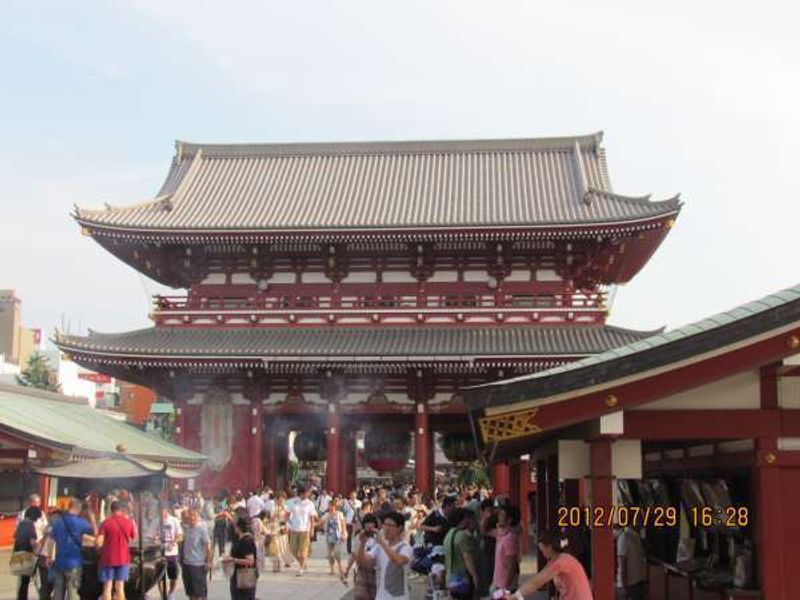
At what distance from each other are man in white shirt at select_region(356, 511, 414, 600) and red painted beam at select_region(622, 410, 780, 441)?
2829 mm

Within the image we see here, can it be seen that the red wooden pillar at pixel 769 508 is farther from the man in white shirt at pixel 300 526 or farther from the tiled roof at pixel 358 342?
the tiled roof at pixel 358 342

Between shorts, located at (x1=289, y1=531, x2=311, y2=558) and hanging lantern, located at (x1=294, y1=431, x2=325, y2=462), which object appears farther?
hanging lantern, located at (x1=294, y1=431, x2=325, y2=462)

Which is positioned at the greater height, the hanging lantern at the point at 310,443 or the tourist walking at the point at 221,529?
the hanging lantern at the point at 310,443

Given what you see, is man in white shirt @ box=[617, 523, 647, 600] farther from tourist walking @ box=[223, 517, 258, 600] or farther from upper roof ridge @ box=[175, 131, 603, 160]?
upper roof ridge @ box=[175, 131, 603, 160]

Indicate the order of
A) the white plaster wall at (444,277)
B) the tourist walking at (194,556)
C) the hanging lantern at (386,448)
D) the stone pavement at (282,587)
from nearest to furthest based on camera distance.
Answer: the tourist walking at (194,556) → the stone pavement at (282,587) → the white plaster wall at (444,277) → the hanging lantern at (386,448)

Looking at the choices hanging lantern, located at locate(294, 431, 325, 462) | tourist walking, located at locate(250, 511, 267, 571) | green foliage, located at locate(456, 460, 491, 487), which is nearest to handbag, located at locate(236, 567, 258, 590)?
tourist walking, located at locate(250, 511, 267, 571)

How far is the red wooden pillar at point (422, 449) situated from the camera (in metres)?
31.3

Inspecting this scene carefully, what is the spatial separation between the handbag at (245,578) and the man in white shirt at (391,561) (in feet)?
6.60

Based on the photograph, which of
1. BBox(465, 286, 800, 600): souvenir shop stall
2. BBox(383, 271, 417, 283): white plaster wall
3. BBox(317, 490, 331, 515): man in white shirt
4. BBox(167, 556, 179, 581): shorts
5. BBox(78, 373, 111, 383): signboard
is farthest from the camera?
BBox(78, 373, 111, 383): signboard

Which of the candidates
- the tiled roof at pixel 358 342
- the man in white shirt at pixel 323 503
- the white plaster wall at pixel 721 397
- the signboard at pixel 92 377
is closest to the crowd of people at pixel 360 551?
the white plaster wall at pixel 721 397

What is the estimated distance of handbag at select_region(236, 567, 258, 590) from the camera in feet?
40.5

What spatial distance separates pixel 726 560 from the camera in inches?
510

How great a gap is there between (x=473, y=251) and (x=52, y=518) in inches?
812

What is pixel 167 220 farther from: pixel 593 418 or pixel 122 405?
pixel 122 405
